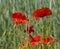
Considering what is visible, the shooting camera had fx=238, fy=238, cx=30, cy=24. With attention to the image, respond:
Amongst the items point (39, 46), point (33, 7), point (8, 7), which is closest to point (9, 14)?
point (8, 7)

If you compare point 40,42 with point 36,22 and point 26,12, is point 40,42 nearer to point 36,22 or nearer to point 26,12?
point 36,22

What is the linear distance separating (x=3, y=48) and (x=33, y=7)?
1.39ft

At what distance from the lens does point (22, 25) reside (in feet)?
4.16

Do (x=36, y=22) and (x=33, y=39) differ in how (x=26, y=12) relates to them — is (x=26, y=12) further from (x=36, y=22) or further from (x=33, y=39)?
(x=33, y=39)

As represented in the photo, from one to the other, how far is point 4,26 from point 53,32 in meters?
0.27

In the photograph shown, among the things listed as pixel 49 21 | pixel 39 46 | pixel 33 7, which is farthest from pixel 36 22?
pixel 39 46

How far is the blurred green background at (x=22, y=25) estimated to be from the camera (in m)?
1.10

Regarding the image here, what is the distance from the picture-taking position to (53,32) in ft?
3.93

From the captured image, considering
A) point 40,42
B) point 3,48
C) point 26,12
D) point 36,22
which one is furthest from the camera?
point 26,12

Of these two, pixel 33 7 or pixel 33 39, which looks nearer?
pixel 33 39

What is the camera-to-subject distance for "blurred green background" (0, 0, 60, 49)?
110cm

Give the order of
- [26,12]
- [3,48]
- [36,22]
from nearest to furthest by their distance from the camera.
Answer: [3,48]
[36,22]
[26,12]

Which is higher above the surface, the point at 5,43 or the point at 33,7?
the point at 33,7

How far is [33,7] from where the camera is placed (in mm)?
1453
